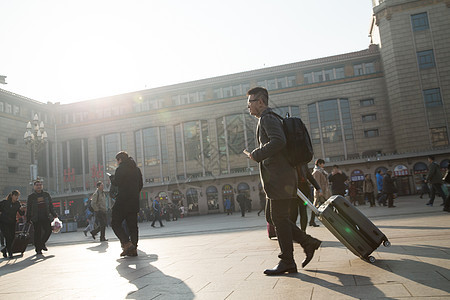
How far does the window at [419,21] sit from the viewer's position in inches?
1439

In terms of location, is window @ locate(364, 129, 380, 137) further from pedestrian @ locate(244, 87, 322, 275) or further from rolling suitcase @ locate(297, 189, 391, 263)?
pedestrian @ locate(244, 87, 322, 275)

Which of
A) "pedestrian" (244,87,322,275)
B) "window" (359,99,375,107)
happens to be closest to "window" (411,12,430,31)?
"window" (359,99,375,107)

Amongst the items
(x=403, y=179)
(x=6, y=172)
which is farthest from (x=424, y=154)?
(x=6, y=172)

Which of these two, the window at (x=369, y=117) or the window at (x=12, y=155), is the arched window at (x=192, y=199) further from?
the window at (x=12, y=155)

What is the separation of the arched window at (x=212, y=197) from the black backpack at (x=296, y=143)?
36229 millimetres

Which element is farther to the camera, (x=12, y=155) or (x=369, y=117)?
(x=12, y=155)

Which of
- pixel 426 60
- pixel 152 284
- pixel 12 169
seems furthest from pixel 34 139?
pixel 426 60

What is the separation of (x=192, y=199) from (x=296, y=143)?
3705cm

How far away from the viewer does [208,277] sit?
141 inches

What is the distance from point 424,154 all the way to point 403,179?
3106mm

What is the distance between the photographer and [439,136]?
35688 mm

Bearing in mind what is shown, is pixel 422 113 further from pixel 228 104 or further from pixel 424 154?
pixel 228 104

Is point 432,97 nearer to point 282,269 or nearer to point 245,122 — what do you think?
point 245,122

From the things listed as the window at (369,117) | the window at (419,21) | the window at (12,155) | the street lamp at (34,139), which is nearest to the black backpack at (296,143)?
the street lamp at (34,139)
